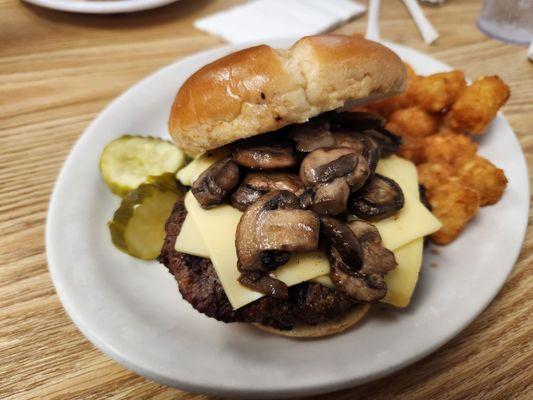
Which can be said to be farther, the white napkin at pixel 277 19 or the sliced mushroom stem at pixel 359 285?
the white napkin at pixel 277 19

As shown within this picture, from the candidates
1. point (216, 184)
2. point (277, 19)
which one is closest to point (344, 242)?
point (216, 184)

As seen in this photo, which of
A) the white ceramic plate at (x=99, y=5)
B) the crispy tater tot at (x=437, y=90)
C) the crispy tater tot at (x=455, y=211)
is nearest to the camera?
the crispy tater tot at (x=455, y=211)

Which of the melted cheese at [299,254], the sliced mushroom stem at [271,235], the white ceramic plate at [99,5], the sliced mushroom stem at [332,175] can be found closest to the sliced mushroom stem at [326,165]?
the sliced mushroom stem at [332,175]

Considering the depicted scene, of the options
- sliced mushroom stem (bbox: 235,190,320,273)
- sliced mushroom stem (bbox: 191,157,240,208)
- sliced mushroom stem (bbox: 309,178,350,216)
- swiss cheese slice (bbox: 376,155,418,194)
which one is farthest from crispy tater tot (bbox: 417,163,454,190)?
sliced mushroom stem (bbox: 191,157,240,208)

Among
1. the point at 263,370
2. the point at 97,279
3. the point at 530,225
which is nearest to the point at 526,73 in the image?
the point at 530,225

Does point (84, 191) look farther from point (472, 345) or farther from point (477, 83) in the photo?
point (477, 83)

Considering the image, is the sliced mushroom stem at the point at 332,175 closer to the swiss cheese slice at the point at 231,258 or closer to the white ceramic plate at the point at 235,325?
the swiss cheese slice at the point at 231,258

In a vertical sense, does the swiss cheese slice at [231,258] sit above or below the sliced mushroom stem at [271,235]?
below
